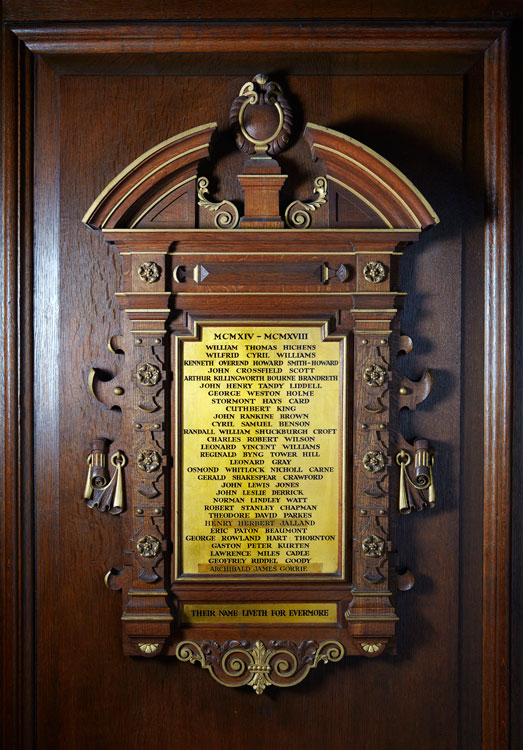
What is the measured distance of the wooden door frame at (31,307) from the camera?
7.80 ft

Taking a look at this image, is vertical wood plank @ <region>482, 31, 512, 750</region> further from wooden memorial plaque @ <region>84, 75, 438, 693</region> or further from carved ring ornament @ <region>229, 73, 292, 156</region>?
carved ring ornament @ <region>229, 73, 292, 156</region>

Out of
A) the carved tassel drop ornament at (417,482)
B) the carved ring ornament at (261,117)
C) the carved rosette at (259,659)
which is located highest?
the carved ring ornament at (261,117)

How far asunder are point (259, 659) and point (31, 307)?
1558 millimetres

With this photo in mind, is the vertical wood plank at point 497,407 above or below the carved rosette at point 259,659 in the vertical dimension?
above

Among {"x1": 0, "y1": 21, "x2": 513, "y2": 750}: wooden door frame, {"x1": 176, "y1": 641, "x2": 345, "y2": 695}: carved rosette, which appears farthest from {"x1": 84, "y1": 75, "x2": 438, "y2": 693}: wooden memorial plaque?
{"x1": 0, "y1": 21, "x2": 513, "y2": 750}: wooden door frame

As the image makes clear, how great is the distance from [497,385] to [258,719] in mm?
1552

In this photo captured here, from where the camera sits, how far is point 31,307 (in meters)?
2.50

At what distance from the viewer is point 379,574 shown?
2400 millimetres

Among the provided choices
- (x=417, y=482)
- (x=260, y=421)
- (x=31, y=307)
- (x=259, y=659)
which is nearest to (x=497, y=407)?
(x=417, y=482)

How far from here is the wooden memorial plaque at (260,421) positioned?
7.82 feet

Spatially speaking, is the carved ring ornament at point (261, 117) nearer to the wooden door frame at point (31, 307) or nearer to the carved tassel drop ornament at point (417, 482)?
the wooden door frame at point (31, 307)

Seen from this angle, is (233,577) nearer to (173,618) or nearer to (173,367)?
(173,618)

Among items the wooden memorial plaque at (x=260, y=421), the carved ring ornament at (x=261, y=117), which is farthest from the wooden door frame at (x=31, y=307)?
the wooden memorial plaque at (x=260, y=421)

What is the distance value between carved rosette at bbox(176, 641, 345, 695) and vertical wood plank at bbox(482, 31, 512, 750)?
1.93 feet
